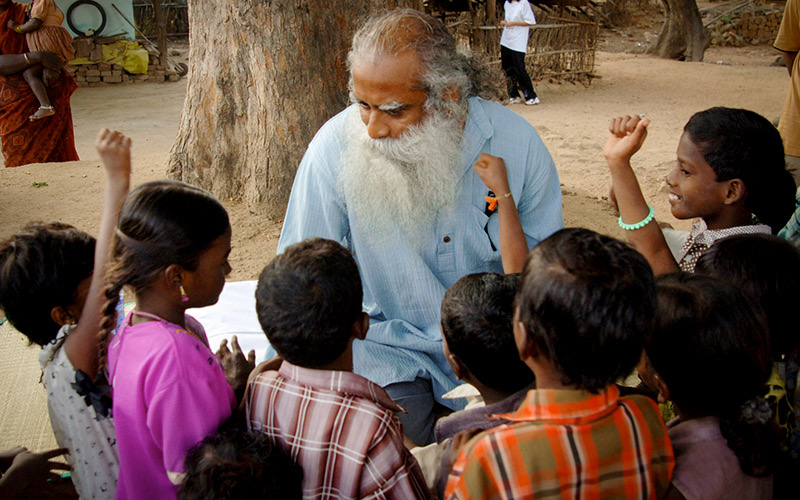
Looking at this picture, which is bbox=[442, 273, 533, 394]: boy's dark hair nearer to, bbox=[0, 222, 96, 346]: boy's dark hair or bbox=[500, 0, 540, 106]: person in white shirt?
bbox=[0, 222, 96, 346]: boy's dark hair

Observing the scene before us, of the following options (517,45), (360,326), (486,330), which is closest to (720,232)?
(486,330)

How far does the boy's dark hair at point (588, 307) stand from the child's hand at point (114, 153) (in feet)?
4.39

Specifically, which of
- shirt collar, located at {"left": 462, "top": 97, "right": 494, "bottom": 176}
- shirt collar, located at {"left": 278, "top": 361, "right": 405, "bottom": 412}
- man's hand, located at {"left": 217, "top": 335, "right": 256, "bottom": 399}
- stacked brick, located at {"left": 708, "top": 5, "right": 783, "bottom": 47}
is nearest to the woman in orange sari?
shirt collar, located at {"left": 462, "top": 97, "right": 494, "bottom": 176}

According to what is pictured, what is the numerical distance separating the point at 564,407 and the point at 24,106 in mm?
7634

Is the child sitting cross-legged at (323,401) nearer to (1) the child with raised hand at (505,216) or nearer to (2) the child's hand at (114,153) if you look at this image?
(2) the child's hand at (114,153)

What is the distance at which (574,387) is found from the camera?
4.80 ft

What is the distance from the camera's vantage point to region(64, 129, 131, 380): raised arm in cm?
186

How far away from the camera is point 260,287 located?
1726mm

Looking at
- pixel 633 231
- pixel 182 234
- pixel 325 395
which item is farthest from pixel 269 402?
pixel 633 231

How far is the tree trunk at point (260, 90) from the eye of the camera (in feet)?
15.5

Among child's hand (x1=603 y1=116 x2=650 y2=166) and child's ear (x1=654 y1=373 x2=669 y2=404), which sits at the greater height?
child's hand (x1=603 y1=116 x2=650 y2=166)

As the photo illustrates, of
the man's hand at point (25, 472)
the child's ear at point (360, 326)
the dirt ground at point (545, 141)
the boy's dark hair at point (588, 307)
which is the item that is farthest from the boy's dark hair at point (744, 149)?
the dirt ground at point (545, 141)

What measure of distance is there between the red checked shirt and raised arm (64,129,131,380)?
0.59 m

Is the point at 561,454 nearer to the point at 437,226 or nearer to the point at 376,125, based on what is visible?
the point at 437,226
